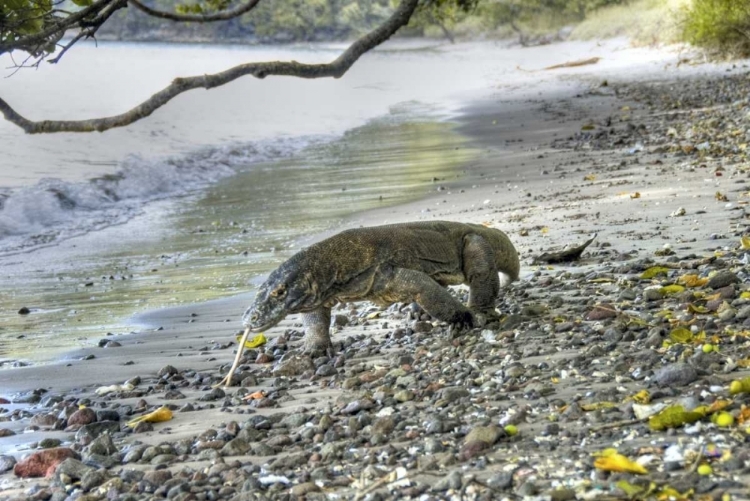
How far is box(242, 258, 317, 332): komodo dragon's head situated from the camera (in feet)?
19.2

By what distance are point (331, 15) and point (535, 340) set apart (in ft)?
324

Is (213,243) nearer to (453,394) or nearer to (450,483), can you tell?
(453,394)

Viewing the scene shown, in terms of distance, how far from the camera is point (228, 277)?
963 cm

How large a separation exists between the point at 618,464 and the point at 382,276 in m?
2.93

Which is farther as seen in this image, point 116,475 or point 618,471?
point 116,475

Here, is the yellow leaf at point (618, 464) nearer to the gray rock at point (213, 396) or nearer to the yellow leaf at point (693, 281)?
the gray rock at point (213, 396)

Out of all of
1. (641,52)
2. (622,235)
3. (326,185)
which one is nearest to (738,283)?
(622,235)

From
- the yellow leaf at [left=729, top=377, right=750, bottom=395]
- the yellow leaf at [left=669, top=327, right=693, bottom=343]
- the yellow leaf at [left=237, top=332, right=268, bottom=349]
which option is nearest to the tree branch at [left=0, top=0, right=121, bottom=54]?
the yellow leaf at [left=237, top=332, right=268, bottom=349]

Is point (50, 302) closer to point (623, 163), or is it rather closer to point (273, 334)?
point (273, 334)

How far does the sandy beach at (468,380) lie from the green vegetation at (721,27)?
61.0 feet

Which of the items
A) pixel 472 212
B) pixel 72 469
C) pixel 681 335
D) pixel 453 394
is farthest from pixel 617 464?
pixel 472 212

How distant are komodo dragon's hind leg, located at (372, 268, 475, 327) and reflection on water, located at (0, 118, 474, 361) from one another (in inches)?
104

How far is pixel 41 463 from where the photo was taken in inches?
179

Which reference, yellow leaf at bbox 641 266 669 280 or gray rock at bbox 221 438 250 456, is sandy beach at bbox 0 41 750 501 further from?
yellow leaf at bbox 641 266 669 280
